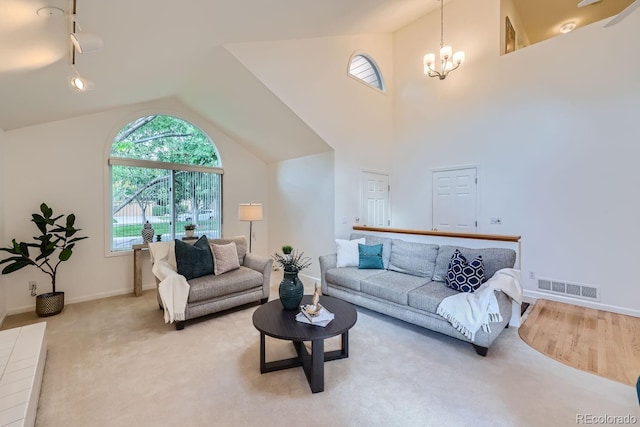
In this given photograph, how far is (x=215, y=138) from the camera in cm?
531

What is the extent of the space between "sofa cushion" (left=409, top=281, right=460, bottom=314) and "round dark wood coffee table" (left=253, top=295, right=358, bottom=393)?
0.77 metres

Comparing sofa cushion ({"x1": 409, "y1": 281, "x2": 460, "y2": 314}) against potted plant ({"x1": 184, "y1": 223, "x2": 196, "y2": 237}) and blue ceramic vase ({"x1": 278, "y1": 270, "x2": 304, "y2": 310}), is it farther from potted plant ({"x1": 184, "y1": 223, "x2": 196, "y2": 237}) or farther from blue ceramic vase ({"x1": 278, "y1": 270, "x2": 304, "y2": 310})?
potted plant ({"x1": 184, "y1": 223, "x2": 196, "y2": 237})

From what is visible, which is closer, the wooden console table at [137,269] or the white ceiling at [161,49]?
the white ceiling at [161,49]

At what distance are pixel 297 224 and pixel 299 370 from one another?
128 inches

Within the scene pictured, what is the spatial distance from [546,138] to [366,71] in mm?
3249

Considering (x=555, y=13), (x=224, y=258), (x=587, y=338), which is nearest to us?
(x=587, y=338)

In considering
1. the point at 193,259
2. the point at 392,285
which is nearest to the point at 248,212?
the point at 193,259

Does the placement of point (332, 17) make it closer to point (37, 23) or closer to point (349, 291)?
point (37, 23)

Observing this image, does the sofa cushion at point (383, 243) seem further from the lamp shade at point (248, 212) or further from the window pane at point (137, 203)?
the window pane at point (137, 203)

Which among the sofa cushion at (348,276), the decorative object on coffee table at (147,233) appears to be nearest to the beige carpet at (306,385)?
the sofa cushion at (348,276)

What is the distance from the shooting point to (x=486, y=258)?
9.87 ft

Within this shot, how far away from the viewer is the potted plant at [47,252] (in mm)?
3236

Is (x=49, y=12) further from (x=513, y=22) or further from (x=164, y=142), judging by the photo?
(x=513, y=22)

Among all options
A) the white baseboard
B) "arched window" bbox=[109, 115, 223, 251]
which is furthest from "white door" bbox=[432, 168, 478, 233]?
"arched window" bbox=[109, 115, 223, 251]
